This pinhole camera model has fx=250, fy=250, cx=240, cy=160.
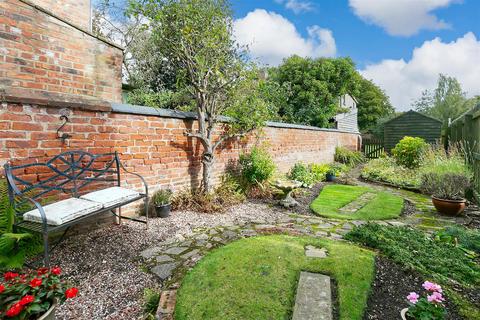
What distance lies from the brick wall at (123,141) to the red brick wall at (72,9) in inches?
137

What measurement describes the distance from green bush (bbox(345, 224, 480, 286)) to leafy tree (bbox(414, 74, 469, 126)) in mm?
32835

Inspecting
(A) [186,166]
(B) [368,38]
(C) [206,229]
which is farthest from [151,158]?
(B) [368,38]

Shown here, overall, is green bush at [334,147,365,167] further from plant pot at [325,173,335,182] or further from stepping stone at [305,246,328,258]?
stepping stone at [305,246,328,258]

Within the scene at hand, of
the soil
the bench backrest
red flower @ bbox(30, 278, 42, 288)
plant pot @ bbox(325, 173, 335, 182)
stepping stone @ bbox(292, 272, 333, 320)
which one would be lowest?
the soil

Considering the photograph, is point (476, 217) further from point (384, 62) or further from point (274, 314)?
point (384, 62)

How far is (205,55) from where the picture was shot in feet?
16.1

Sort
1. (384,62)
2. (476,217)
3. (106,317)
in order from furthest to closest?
(384,62)
(476,217)
(106,317)

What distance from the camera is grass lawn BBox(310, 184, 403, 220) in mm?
4754

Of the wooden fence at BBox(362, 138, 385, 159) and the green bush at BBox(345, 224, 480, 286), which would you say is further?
the wooden fence at BBox(362, 138, 385, 159)

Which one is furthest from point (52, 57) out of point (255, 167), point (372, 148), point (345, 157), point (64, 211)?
point (372, 148)

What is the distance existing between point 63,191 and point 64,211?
82 cm

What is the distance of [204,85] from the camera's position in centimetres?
493

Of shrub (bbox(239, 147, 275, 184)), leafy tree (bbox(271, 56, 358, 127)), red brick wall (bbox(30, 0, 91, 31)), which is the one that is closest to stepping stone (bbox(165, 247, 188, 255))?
shrub (bbox(239, 147, 275, 184))

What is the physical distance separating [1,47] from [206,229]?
416 centimetres
